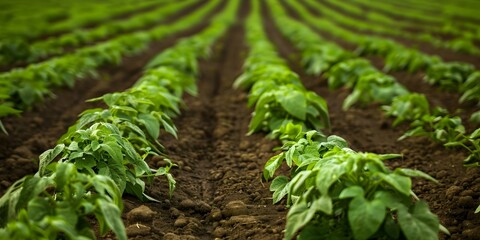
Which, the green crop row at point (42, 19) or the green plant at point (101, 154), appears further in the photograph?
the green crop row at point (42, 19)

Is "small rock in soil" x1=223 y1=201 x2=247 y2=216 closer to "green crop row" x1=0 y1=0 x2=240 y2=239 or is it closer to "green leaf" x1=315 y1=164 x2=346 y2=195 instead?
"green crop row" x1=0 y1=0 x2=240 y2=239

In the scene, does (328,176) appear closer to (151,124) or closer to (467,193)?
(467,193)

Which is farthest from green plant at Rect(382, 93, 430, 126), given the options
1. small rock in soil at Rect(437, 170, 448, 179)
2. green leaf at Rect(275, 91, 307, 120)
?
green leaf at Rect(275, 91, 307, 120)

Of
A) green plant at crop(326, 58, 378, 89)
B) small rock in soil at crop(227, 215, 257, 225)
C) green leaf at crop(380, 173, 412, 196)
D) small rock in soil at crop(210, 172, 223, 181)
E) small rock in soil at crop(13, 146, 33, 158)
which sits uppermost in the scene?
green leaf at crop(380, 173, 412, 196)

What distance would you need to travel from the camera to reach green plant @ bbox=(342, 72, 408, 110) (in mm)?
5691

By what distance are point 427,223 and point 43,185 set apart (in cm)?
181

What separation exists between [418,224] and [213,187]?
1865mm

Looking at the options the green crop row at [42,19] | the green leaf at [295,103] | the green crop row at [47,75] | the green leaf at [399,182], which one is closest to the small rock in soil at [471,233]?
the green leaf at [399,182]

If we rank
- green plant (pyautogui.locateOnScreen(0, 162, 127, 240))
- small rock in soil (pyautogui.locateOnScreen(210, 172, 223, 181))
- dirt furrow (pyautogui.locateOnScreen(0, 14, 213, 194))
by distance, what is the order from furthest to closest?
dirt furrow (pyautogui.locateOnScreen(0, 14, 213, 194)) → small rock in soil (pyautogui.locateOnScreen(210, 172, 223, 181)) → green plant (pyautogui.locateOnScreen(0, 162, 127, 240))

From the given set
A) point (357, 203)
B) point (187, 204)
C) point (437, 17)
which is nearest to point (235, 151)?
point (187, 204)

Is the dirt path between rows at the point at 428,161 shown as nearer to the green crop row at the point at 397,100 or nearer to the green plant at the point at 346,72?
the green crop row at the point at 397,100

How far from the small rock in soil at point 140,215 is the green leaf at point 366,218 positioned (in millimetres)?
1361

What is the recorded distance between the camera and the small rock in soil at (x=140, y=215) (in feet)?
9.12

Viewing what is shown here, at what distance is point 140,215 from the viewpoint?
2.81 meters
